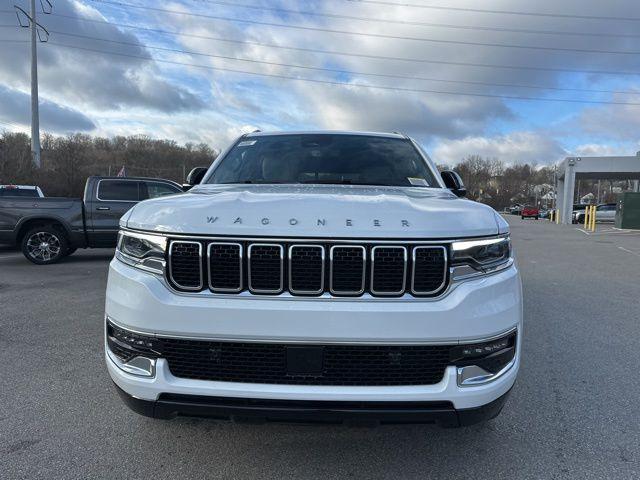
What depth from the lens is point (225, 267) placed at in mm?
2242

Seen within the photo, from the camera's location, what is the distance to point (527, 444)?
9.39 feet

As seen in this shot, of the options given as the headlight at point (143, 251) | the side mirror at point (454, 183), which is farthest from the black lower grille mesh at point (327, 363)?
the side mirror at point (454, 183)

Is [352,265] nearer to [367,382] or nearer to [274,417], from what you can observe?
[367,382]

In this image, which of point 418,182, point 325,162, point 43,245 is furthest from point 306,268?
point 43,245

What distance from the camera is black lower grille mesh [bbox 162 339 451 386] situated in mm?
2193

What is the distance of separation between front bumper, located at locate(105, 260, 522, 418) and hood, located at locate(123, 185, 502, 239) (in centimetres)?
30

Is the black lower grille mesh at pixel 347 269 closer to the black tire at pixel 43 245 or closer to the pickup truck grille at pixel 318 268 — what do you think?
the pickup truck grille at pixel 318 268

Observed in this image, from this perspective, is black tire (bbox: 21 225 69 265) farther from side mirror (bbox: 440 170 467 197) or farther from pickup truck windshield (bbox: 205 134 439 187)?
side mirror (bbox: 440 170 467 197)

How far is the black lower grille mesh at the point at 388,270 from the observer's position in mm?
2211

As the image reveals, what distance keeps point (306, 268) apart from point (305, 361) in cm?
43

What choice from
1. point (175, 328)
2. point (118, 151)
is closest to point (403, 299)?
point (175, 328)

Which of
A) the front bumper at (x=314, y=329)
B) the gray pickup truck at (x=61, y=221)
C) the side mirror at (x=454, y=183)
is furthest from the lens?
the gray pickup truck at (x=61, y=221)

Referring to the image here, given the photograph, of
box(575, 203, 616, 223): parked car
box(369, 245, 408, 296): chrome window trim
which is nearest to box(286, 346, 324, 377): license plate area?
box(369, 245, 408, 296): chrome window trim

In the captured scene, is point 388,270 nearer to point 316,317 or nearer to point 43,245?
point 316,317
